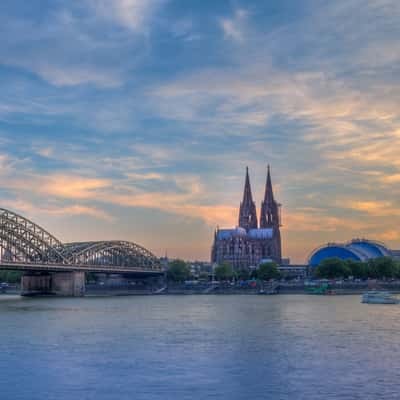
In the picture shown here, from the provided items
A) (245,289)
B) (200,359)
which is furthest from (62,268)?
(200,359)

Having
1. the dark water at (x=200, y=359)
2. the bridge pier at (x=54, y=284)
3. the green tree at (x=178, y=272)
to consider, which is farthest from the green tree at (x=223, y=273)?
the dark water at (x=200, y=359)

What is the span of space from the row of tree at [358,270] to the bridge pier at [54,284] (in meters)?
66.8

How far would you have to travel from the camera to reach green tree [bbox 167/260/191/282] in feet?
564

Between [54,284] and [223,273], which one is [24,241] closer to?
[54,284]

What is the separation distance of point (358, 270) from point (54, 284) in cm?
7948

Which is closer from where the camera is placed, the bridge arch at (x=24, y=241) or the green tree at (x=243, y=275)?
the bridge arch at (x=24, y=241)

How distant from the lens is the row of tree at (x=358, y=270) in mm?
165000

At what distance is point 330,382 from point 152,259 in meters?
146

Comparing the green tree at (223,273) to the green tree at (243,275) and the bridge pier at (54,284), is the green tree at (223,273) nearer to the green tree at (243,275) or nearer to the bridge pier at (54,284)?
the green tree at (243,275)

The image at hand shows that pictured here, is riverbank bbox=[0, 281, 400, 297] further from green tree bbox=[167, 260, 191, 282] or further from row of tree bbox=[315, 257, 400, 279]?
row of tree bbox=[315, 257, 400, 279]

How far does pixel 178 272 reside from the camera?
564 ft

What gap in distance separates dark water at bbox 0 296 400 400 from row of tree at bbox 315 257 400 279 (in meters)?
102

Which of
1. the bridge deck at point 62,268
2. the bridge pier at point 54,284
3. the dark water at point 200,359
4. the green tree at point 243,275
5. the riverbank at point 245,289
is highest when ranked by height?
the bridge deck at point 62,268

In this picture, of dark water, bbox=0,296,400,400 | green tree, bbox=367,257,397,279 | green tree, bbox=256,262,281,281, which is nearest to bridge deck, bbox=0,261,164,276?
green tree, bbox=256,262,281,281
